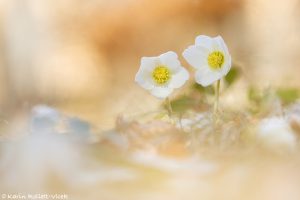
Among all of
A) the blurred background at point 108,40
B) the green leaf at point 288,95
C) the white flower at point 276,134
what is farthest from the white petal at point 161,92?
the blurred background at point 108,40

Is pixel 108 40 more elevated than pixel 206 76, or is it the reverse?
pixel 108 40

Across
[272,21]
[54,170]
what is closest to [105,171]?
[54,170]

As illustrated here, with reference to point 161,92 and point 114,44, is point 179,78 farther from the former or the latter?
point 114,44

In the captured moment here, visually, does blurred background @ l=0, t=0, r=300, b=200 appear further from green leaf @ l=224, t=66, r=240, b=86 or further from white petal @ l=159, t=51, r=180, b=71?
white petal @ l=159, t=51, r=180, b=71

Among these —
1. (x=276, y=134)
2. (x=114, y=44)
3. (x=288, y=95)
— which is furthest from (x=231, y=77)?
(x=276, y=134)

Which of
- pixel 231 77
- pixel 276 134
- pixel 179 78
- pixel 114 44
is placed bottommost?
pixel 276 134

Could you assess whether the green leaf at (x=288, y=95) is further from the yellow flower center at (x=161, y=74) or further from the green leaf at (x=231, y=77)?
the yellow flower center at (x=161, y=74)

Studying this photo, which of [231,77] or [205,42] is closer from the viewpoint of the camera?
[205,42]

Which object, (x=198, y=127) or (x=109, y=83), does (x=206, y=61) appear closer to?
(x=198, y=127)
